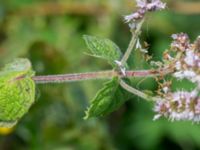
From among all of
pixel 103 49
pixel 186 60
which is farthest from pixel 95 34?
pixel 186 60

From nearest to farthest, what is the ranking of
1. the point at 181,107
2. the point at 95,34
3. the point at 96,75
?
the point at 181,107 < the point at 96,75 < the point at 95,34

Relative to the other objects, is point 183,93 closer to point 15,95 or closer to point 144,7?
point 144,7

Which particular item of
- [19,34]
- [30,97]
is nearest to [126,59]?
[30,97]

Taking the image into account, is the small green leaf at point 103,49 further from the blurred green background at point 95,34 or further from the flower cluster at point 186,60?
the blurred green background at point 95,34

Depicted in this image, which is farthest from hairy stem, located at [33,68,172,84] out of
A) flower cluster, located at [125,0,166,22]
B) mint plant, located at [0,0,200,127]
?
flower cluster, located at [125,0,166,22]

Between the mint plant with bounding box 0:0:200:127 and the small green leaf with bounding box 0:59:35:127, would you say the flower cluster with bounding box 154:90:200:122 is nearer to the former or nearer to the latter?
the mint plant with bounding box 0:0:200:127

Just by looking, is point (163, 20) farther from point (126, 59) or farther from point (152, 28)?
point (126, 59)
